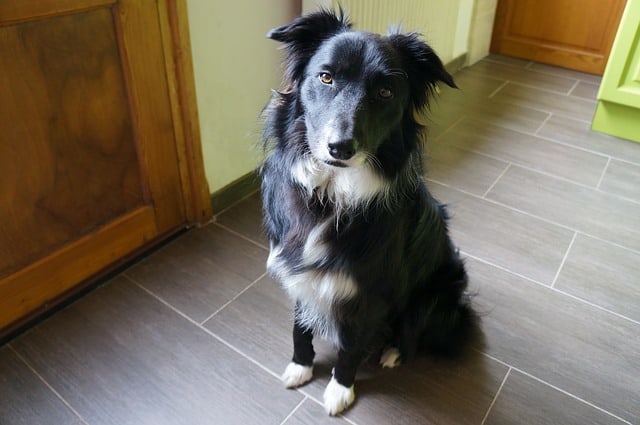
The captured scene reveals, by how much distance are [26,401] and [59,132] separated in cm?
79

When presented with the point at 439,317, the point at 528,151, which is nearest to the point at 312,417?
the point at 439,317

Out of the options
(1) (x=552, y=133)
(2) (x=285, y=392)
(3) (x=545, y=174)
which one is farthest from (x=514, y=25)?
(2) (x=285, y=392)

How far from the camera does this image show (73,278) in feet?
5.57

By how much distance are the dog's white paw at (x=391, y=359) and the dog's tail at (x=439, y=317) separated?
0.04 m

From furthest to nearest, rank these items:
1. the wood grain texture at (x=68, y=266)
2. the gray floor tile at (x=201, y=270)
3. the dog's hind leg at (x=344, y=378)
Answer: the gray floor tile at (x=201, y=270), the wood grain texture at (x=68, y=266), the dog's hind leg at (x=344, y=378)

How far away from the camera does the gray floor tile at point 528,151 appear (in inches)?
102

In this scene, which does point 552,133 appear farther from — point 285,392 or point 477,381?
point 285,392

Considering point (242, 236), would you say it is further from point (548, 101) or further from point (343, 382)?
point (548, 101)

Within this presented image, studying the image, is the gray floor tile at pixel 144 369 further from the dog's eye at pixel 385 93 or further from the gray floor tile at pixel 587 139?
the gray floor tile at pixel 587 139

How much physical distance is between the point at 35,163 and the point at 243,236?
83cm

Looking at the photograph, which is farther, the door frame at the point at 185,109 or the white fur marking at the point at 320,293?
the door frame at the point at 185,109

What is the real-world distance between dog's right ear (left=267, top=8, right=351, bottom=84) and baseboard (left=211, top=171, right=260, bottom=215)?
109 cm

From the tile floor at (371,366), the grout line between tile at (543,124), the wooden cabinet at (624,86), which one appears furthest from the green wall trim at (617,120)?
the tile floor at (371,366)

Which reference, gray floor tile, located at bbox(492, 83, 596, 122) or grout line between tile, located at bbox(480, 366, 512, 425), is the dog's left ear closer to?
grout line between tile, located at bbox(480, 366, 512, 425)
